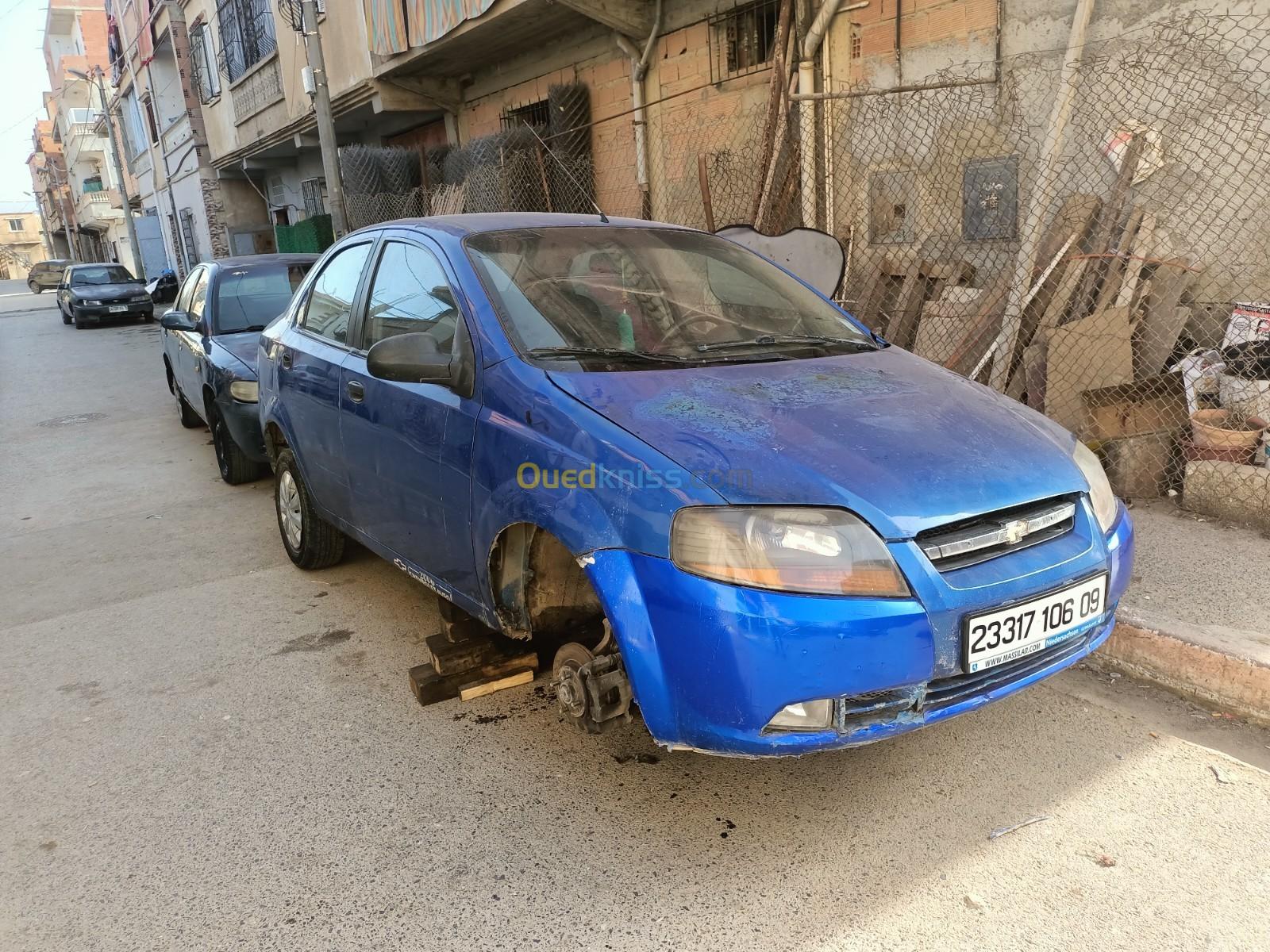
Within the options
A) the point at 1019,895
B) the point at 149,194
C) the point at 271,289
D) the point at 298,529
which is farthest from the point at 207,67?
the point at 1019,895

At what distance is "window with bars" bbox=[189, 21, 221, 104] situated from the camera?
21.2 meters

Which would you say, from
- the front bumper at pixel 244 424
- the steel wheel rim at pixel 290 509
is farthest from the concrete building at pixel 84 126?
the steel wheel rim at pixel 290 509

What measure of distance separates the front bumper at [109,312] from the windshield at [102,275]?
0.99m

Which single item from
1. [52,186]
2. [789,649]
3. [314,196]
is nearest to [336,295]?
[789,649]

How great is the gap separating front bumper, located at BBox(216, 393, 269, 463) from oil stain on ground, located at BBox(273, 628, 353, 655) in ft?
8.22

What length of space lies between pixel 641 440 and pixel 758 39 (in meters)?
6.76

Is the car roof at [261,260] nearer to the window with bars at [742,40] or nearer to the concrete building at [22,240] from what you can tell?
the window with bars at [742,40]

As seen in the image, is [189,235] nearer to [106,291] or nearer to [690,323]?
[106,291]

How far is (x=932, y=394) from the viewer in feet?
9.27

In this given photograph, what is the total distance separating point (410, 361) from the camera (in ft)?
9.68

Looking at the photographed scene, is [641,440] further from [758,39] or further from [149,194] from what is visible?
[149,194]

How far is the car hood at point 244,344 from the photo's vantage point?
20.6 ft

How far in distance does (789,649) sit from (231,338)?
601 cm

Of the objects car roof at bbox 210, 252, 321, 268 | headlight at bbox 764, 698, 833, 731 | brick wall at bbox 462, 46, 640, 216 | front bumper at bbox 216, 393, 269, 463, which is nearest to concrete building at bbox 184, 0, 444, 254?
brick wall at bbox 462, 46, 640, 216
